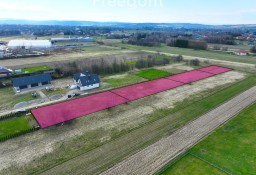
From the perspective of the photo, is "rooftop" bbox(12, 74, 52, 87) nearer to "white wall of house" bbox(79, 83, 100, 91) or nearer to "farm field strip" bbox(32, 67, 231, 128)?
"white wall of house" bbox(79, 83, 100, 91)

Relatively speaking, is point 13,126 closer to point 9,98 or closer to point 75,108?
point 75,108

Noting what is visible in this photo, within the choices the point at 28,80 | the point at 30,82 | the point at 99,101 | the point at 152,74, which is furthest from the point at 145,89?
the point at 28,80

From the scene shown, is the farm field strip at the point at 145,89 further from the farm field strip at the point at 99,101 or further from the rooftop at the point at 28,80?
the rooftop at the point at 28,80

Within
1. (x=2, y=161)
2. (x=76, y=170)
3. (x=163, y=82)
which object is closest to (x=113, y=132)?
(x=76, y=170)

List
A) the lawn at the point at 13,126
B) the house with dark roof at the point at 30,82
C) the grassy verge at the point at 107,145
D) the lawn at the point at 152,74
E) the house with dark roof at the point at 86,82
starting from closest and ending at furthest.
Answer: the grassy verge at the point at 107,145
the lawn at the point at 13,126
the house with dark roof at the point at 30,82
the house with dark roof at the point at 86,82
the lawn at the point at 152,74

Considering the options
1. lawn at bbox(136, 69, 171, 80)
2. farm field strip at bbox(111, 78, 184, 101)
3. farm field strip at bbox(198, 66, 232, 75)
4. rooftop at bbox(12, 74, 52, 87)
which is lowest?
farm field strip at bbox(111, 78, 184, 101)

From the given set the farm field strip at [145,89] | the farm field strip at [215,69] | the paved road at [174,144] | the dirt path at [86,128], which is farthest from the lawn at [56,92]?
the farm field strip at [215,69]

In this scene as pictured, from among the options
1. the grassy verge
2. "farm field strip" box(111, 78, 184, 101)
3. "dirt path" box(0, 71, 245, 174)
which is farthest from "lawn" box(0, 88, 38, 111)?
"farm field strip" box(111, 78, 184, 101)
